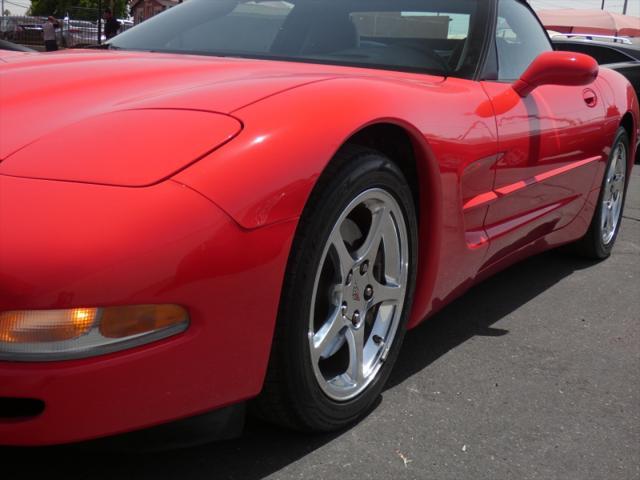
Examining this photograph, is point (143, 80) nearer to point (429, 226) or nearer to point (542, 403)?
point (429, 226)

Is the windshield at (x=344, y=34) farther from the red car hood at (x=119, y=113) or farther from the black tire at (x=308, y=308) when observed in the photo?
the black tire at (x=308, y=308)

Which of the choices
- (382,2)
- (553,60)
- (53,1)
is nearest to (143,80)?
(382,2)

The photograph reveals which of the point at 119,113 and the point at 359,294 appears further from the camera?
the point at 359,294

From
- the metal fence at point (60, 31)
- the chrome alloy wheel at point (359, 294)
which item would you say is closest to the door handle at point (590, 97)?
the chrome alloy wheel at point (359, 294)

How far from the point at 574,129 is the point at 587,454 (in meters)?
1.64

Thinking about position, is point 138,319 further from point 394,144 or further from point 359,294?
point 394,144

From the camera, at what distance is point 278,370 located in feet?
6.32

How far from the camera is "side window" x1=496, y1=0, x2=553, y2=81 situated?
3.25 metres

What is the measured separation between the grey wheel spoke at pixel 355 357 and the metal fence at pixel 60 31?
868 inches

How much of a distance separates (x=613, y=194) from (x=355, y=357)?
265 cm

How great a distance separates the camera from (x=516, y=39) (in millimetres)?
3504

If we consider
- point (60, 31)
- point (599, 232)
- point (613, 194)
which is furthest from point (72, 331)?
point (60, 31)

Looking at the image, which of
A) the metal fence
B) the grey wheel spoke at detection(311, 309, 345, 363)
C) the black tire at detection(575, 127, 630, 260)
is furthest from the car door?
the metal fence

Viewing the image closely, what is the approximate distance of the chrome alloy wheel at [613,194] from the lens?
421 centimetres
